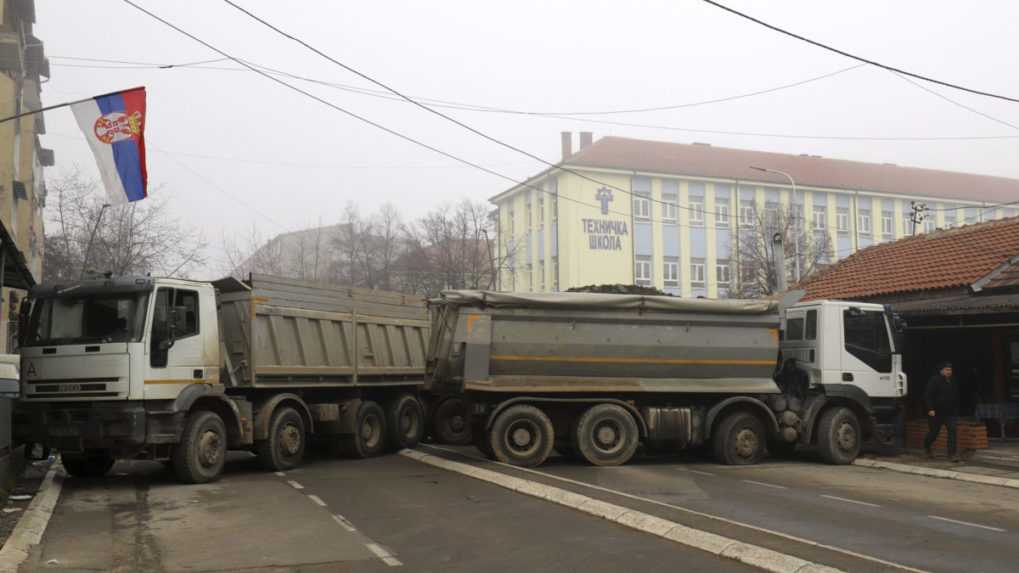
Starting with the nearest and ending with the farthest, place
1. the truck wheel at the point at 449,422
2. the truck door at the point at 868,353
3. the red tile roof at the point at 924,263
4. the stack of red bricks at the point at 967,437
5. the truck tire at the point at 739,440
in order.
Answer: the truck tire at the point at 739,440
the truck door at the point at 868,353
the stack of red bricks at the point at 967,437
the truck wheel at the point at 449,422
the red tile roof at the point at 924,263

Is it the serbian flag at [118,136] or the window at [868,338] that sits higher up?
the serbian flag at [118,136]

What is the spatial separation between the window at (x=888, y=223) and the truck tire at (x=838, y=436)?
56.0 m

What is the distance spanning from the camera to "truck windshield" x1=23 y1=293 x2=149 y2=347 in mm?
11930

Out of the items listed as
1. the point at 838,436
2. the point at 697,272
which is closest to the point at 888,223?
the point at 697,272

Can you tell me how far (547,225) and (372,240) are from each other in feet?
41.7

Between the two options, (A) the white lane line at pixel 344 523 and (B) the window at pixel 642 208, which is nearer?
(A) the white lane line at pixel 344 523

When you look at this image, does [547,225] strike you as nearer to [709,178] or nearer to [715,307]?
[709,178]

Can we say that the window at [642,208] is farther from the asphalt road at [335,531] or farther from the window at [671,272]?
the asphalt road at [335,531]

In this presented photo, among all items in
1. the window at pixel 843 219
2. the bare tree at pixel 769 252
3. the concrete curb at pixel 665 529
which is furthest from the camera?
the window at pixel 843 219

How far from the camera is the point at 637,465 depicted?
48.3 feet

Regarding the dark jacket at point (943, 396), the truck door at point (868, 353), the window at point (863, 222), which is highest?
the window at point (863, 222)

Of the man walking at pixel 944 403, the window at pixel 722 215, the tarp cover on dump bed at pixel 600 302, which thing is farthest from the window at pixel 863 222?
the tarp cover on dump bed at pixel 600 302

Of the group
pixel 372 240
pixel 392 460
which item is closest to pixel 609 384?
pixel 392 460

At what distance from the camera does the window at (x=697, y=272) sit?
204ft
